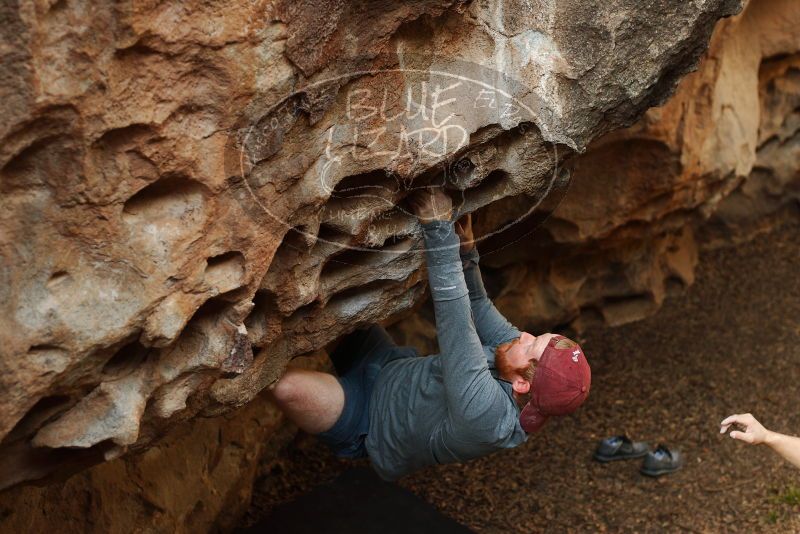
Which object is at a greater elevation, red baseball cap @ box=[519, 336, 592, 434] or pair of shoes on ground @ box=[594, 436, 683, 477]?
Result: red baseball cap @ box=[519, 336, 592, 434]

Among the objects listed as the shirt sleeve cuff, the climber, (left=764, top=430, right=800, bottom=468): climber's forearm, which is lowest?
(left=764, top=430, right=800, bottom=468): climber's forearm

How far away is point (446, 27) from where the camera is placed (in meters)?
2.40

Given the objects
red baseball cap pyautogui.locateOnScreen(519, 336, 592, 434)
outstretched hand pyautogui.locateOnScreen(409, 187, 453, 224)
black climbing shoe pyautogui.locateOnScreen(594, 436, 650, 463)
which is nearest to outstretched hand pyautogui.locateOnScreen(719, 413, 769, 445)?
red baseball cap pyautogui.locateOnScreen(519, 336, 592, 434)

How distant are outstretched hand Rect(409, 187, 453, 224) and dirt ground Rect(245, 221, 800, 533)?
1.65 metres

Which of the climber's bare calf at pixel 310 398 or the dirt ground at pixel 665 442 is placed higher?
the climber's bare calf at pixel 310 398

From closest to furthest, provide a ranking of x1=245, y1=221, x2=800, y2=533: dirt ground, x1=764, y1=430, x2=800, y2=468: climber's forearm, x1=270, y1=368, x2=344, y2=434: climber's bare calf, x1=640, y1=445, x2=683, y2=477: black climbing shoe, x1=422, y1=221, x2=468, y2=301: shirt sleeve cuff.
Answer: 1. x1=422, y1=221, x2=468, y2=301: shirt sleeve cuff
2. x1=764, y1=430, x2=800, y2=468: climber's forearm
3. x1=270, y1=368, x2=344, y2=434: climber's bare calf
4. x1=245, y1=221, x2=800, y2=533: dirt ground
5. x1=640, y1=445, x2=683, y2=477: black climbing shoe

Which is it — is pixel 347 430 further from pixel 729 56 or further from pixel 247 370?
pixel 729 56

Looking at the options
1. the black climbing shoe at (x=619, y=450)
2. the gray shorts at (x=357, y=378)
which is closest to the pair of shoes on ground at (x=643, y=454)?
the black climbing shoe at (x=619, y=450)

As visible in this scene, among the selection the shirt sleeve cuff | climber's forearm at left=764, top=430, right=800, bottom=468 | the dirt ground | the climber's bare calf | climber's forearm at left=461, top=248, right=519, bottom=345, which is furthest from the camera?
the dirt ground

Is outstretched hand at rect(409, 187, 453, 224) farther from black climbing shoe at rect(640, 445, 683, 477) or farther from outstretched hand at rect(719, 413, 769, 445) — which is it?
black climbing shoe at rect(640, 445, 683, 477)

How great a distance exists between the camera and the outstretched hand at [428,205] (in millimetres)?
2613

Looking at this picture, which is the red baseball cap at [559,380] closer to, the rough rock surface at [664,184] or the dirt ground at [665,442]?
the rough rock surface at [664,184]

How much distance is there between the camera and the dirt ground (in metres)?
3.77

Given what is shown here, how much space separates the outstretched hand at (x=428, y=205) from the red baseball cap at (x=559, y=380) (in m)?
0.50
